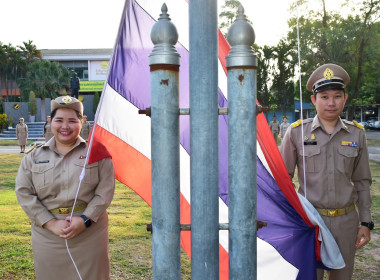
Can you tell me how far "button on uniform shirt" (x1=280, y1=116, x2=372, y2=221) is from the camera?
2580mm

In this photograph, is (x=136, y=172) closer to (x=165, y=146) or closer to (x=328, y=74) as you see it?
(x=165, y=146)

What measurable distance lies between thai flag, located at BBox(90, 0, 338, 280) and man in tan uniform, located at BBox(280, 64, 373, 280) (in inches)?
13.4

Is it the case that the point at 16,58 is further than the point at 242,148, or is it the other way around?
the point at 16,58

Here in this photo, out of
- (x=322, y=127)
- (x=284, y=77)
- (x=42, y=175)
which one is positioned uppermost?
(x=284, y=77)

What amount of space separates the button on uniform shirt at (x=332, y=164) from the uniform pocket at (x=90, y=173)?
1.27 m

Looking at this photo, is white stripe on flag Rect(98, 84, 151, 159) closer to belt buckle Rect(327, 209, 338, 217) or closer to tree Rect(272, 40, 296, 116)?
belt buckle Rect(327, 209, 338, 217)

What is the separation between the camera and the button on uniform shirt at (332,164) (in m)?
2.58

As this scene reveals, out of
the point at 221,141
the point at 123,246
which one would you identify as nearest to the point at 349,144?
the point at 221,141

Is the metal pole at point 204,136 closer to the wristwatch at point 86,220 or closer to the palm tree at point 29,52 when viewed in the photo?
the wristwatch at point 86,220

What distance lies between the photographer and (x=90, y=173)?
2.51m

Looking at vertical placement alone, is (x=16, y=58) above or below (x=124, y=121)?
above

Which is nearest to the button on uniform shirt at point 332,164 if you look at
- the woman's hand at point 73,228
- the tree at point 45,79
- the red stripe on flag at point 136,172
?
the red stripe on flag at point 136,172

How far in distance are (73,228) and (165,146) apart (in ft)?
4.33

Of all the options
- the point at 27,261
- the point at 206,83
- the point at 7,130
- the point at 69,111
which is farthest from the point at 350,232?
the point at 7,130
